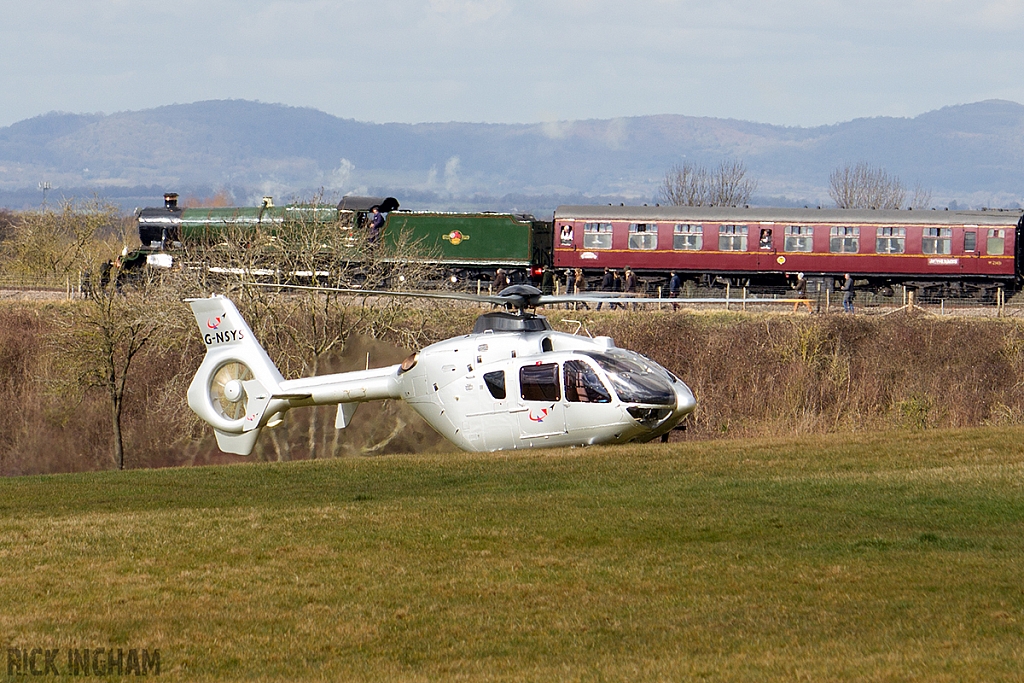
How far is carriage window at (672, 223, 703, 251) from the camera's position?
5288 centimetres

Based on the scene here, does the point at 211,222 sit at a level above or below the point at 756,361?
above

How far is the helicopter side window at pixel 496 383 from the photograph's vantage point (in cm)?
2183

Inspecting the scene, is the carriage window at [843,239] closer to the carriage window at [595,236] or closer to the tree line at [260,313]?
the carriage window at [595,236]

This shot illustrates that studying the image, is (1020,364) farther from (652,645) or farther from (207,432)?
(652,645)

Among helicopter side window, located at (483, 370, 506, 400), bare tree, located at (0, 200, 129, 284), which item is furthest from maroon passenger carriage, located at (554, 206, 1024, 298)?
helicopter side window, located at (483, 370, 506, 400)

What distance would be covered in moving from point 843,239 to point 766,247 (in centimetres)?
305

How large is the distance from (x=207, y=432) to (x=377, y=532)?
86.2 feet

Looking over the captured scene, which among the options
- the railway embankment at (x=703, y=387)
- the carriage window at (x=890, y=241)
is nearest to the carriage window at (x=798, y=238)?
the carriage window at (x=890, y=241)

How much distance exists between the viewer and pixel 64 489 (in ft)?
62.6

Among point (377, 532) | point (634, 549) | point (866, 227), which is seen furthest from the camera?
point (866, 227)

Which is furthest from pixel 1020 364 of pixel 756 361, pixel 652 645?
pixel 652 645

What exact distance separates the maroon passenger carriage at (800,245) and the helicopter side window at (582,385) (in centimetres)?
3236

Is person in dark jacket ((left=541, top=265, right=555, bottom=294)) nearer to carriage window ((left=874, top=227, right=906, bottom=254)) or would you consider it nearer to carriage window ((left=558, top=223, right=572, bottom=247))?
carriage window ((left=558, top=223, right=572, bottom=247))

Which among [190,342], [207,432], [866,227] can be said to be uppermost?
[866,227]
